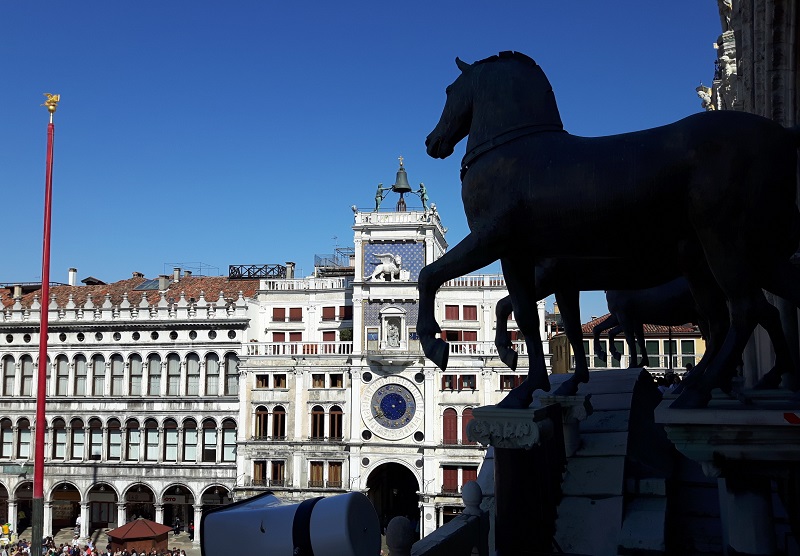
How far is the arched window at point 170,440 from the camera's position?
43.9m

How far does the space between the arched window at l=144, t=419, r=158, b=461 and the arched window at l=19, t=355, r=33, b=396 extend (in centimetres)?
829

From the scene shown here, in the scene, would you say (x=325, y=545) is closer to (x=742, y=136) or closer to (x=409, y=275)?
(x=742, y=136)

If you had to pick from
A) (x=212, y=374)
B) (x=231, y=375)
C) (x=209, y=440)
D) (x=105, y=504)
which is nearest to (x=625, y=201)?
(x=231, y=375)

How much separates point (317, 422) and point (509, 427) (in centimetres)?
3818

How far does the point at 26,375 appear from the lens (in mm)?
46656

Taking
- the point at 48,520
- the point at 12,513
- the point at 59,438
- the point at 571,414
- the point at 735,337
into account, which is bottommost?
the point at 48,520

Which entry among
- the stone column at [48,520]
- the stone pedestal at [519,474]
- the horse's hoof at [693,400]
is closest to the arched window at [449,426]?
the stone column at [48,520]

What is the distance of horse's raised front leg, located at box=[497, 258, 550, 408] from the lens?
236 inches

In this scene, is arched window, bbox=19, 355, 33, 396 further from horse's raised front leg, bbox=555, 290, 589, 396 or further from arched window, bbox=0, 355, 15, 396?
horse's raised front leg, bbox=555, 290, 589, 396

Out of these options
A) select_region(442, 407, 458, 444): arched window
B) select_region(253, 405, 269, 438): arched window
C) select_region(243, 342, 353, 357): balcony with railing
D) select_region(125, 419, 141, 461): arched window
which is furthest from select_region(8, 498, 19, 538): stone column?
select_region(442, 407, 458, 444): arched window

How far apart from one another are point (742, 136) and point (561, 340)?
31.7 meters

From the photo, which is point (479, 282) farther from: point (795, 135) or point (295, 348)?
point (795, 135)

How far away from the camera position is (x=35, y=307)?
156 ft

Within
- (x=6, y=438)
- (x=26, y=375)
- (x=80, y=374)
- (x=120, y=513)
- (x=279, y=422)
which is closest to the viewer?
(x=120, y=513)
